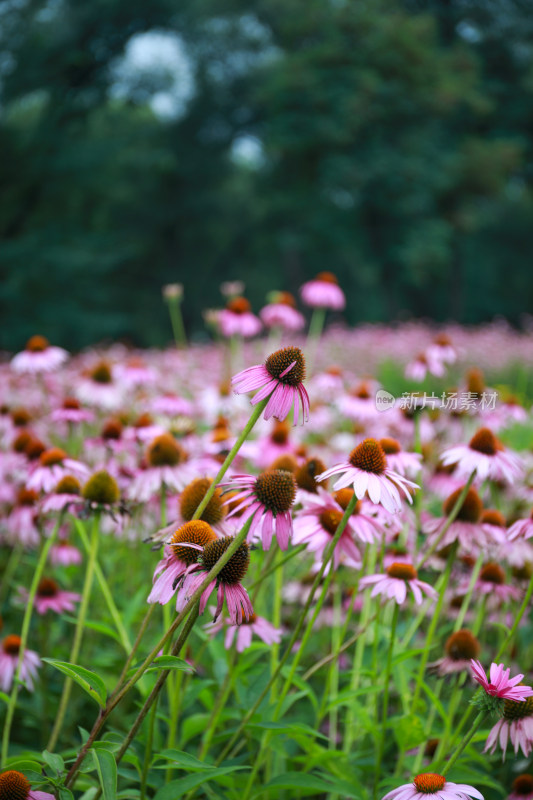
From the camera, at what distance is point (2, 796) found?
87 centimetres

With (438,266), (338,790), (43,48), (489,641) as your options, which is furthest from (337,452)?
(438,266)

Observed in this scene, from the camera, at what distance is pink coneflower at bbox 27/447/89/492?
1593mm

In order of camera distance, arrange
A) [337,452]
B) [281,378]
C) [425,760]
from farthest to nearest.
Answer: [337,452] → [425,760] → [281,378]

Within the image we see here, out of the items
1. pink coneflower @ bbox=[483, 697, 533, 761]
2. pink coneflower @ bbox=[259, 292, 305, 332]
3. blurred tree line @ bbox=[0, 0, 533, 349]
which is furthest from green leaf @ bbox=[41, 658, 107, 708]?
blurred tree line @ bbox=[0, 0, 533, 349]

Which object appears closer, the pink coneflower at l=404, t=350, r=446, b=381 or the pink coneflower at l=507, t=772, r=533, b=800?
the pink coneflower at l=507, t=772, r=533, b=800

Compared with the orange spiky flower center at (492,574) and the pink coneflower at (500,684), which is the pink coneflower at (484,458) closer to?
the orange spiky flower center at (492,574)

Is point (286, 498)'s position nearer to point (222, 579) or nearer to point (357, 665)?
point (222, 579)

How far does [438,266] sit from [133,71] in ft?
31.2

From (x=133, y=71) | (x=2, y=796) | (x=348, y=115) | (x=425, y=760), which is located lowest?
(x=348, y=115)

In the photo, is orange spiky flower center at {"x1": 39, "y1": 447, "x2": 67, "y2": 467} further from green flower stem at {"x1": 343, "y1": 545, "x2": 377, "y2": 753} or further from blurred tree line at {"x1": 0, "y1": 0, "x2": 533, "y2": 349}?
blurred tree line at {"x1": 0, "y1": 0, "x2": 533, "y2": 349}

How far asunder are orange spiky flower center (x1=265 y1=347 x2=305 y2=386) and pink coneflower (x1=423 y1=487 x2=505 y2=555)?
59 centimetres

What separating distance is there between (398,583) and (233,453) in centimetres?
57

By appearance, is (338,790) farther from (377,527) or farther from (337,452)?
(337,452)

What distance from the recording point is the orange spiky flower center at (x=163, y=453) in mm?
1562
